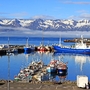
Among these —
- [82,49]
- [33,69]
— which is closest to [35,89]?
[33,69]

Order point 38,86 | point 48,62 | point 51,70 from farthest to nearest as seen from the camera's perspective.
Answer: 1. point 48,62
2. point 51,70
3. point 38,86

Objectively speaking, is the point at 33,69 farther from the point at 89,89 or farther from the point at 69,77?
the point at 89,89

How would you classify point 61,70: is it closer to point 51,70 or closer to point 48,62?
point 51,70

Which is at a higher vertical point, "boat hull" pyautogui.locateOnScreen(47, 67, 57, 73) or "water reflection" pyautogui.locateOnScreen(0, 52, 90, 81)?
"boat hull" pyautogui.locateOnScreen(47, 67, 57, 73)

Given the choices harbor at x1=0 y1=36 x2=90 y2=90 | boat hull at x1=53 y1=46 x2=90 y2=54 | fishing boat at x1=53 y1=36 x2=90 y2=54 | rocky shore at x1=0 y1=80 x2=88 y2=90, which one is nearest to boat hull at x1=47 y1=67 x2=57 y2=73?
harbor at x1=0 y1=36 x2=90 y2=90

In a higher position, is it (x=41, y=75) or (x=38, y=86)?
(x=38, y=86)

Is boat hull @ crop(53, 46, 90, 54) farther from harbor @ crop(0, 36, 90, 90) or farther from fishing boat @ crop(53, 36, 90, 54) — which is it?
harbor @ crop(0, 36, 90, 90)

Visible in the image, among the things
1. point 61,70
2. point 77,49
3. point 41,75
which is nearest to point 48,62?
point 61,70

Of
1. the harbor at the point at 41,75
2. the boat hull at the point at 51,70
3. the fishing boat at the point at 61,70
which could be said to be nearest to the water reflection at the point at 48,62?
the harbor at the point at 41,75

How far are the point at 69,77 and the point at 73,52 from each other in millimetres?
66713

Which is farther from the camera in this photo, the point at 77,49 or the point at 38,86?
the point at 77,49

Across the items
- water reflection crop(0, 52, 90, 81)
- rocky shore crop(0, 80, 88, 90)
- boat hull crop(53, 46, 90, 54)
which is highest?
rocky shore crop(0, 80, 88, 90)

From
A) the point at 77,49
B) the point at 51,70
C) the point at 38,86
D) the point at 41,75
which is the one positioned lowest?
the point at 51,70

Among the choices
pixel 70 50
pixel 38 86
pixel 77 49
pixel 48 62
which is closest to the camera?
pixel 38 86
